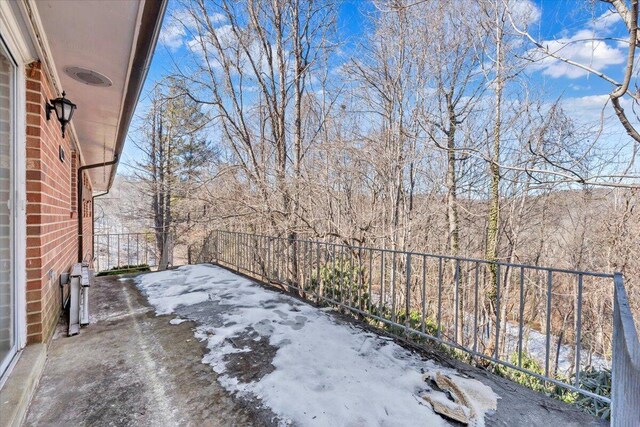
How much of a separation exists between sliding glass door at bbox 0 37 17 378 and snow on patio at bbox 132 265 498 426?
45.6 inches

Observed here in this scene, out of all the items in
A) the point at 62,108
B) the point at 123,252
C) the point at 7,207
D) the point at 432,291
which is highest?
the point at 62,108

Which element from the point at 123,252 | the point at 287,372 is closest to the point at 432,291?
the point at 287,372

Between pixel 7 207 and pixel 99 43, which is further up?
pixel 99 43

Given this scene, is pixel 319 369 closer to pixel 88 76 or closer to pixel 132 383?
pixel 132 383

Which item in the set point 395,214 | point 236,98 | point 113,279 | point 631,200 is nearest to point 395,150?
point 395,214

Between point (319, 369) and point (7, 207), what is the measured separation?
219cm

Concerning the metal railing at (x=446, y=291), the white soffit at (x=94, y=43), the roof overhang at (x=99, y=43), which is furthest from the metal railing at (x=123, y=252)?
the roof overhang at (x=99, y=43)

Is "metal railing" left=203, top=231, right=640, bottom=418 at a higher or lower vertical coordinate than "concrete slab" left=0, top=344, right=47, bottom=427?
lower

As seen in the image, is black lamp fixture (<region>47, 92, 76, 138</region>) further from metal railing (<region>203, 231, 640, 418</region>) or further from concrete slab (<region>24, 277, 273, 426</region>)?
metal railing (<region>203, 231, 640, 418</region>)

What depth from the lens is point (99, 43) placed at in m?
2.00

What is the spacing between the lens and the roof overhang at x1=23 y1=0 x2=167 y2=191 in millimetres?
1651

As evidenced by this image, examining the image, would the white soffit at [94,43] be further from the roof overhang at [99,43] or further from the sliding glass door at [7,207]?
the sliding glass door at [7,207]

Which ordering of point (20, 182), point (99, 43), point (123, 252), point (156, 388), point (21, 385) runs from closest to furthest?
point (21, 385)
point (156, 388)
point (20, 182)
point (99, 43)
point (123, 252)

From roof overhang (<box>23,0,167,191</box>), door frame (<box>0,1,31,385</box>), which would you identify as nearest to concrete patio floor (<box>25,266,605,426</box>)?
door frame (<box>0,1,31,385</box>)
